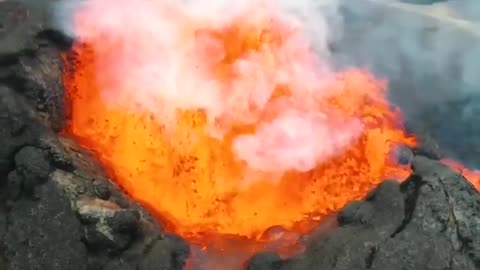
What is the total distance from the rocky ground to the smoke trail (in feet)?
9.84

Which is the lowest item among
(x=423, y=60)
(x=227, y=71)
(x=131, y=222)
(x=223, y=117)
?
(x=131, y=222)

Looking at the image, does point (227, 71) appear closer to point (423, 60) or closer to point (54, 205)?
point (54, 205)

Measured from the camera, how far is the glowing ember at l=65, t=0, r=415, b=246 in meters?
10.1

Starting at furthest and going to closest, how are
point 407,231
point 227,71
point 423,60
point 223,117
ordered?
point 423,60 < point 227,71 < point 223,117 < point 407,231

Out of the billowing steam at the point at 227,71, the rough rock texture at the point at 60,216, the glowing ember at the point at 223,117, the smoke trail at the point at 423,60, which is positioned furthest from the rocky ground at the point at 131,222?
the smoke trail at the point at 423,60

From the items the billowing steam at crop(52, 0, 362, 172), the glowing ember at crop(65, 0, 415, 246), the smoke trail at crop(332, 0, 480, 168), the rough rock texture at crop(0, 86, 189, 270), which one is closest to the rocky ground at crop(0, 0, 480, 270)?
the rough rock texture at crop(0, 86, 189, 270)

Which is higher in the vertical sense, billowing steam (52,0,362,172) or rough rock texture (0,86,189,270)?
billowing steam (52,0,362,172)

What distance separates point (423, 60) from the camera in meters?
13.0

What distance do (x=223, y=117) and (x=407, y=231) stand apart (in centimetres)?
339

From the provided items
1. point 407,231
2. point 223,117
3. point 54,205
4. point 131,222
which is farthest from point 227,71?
point 407,231

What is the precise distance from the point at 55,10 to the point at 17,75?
1817 mm

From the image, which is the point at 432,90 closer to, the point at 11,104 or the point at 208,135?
the point at 208,135

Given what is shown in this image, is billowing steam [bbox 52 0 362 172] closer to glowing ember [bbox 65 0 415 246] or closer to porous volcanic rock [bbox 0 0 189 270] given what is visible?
glowing ember [bbox 65 0 415 246]

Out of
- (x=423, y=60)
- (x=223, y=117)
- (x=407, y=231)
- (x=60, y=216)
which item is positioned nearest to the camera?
(x=407, y=231)
